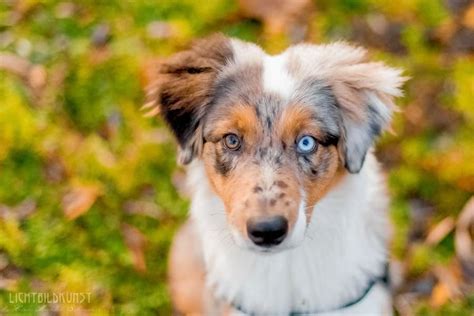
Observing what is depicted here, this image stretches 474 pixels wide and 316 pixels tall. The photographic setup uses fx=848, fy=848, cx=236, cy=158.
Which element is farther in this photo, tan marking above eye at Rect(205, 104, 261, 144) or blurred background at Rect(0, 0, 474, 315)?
blurred background at Rect(0, 0, 474, 315)

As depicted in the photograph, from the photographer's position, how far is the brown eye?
354 cm

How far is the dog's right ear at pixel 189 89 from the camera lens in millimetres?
3746

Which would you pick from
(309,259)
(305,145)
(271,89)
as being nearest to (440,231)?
(309,259)

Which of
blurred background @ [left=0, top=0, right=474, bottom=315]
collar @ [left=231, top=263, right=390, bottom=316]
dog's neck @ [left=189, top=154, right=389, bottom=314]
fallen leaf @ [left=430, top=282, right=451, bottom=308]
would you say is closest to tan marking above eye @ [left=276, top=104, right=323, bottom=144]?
dog's neck @ [left=189, top=154, right=389, bottom=314]

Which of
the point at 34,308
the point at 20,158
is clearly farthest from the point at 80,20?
the point at 34,308

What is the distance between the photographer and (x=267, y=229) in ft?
10.7

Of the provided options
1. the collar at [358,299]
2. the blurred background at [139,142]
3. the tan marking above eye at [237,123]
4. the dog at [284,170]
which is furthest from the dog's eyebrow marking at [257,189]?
the blurred background at [139,142]

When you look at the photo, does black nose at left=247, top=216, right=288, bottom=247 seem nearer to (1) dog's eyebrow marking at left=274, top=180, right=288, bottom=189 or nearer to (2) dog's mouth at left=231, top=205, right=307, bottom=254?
(2) dog's mouth at left=231, top=205, right=307, bottom=254

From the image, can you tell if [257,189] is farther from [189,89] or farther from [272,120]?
[189,89]

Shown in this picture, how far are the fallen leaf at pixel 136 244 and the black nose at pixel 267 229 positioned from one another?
1656 mm

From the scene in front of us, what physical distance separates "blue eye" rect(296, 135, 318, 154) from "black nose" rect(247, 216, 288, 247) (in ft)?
1.17

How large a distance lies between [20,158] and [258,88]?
2258 mm

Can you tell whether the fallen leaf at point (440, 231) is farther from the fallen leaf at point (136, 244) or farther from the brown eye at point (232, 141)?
the brown eye at point (232, 141)

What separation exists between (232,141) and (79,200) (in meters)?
1.79
